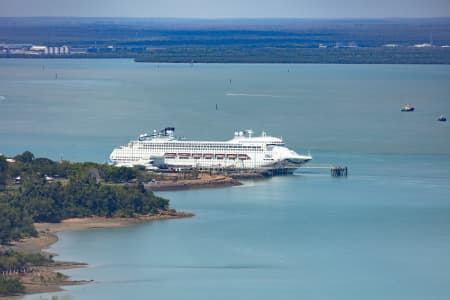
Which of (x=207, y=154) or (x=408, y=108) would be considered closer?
(x=207, y=154)

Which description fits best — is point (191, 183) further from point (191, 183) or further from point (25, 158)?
point (25, 158)

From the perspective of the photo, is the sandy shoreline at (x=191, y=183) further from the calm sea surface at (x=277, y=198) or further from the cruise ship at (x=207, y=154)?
the cruise ship at (x=207, y=154)

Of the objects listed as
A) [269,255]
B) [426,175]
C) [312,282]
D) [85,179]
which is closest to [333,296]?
[312,282]

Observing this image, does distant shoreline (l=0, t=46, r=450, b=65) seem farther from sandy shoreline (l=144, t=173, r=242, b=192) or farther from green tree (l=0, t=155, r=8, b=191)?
green tree (l=0, t=155, r=8, b=191)

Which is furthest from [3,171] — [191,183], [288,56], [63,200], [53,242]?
[288,56]

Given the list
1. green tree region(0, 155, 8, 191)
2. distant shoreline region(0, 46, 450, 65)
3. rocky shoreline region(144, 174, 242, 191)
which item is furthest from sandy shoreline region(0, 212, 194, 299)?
distant shoreline region(0, 46, 450, 65)
